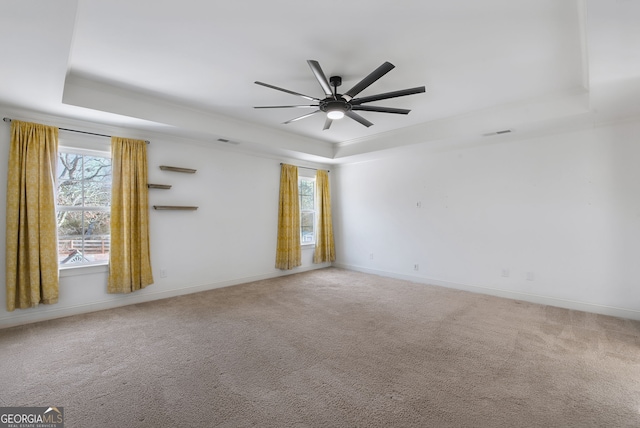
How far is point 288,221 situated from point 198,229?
1.71m

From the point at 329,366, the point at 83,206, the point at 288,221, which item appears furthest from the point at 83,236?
the point at 329,366

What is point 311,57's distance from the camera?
2.63 metres

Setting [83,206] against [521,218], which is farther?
[521,218]

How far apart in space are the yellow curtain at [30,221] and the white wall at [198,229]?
5.0 inches

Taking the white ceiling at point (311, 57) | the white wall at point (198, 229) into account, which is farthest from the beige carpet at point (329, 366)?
the white ceiling at point (311, 57)

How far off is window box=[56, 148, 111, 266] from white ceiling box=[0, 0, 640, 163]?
576 mm

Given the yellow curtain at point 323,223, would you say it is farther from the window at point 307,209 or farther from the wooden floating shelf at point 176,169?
the wooden floating shelf at point 176,169

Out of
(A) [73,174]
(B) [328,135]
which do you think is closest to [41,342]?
(A) [73,174]

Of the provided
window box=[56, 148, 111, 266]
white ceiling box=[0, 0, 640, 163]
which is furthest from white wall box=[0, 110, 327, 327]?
white ceiling box=[0, 0, 640, 163]

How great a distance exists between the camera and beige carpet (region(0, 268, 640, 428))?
1791 mm

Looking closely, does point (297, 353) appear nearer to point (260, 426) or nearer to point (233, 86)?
point (260, 426)

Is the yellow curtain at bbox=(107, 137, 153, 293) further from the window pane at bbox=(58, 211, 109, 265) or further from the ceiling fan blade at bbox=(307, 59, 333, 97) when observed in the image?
the ceiling fan blade at bbox=(307, 59, 333, 97)

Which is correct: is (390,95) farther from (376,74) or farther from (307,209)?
(307,209)

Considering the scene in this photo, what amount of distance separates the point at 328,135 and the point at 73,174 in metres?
3.76
